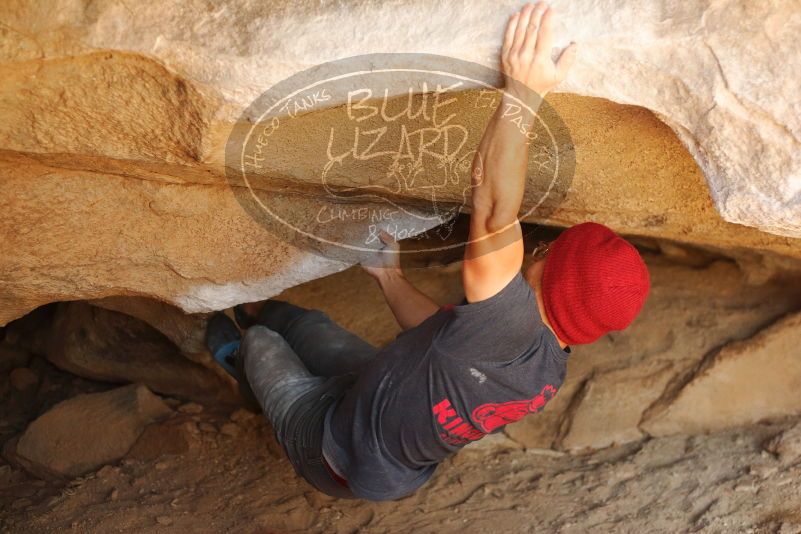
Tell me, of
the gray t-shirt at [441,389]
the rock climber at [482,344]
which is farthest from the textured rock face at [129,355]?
the gray t-shirt at [441,389]

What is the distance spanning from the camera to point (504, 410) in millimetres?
1606

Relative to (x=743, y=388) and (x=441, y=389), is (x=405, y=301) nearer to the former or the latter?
(x=441, y=389)

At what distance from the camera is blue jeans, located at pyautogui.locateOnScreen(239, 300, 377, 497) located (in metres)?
1.80

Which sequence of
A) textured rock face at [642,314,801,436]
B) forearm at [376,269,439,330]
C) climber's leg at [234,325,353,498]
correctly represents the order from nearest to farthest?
climber's leg at [234,325,353,498] → forearm at [376,269,439,330] → textured rock face at [642,314,801,436]

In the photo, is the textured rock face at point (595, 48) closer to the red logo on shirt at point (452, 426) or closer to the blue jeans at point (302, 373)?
the red logo on shirt at point (452, 426)

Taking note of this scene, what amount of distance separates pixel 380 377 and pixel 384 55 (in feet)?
2.13

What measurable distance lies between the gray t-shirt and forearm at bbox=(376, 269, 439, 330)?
0.27 m

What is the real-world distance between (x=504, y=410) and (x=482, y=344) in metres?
0.21

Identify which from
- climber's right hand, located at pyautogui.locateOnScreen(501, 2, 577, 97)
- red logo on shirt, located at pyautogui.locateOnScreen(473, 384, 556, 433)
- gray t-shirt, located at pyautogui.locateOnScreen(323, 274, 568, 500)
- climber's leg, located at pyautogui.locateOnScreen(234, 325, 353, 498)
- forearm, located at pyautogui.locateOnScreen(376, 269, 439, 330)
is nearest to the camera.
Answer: climber's right hand, located at pyautogui.locateOnScreen(501, 2, 577, 97)

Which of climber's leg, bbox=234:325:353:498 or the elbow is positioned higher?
the elbow

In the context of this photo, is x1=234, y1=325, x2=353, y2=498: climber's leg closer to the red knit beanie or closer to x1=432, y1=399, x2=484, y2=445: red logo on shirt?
x1=432, y1=399, x2=484, y2=445: red logo on shirt

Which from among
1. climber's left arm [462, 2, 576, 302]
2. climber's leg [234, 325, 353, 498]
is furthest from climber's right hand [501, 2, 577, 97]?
climber's leg [234, 325, 353, 498]

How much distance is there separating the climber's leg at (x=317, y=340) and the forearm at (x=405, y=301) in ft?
0.44

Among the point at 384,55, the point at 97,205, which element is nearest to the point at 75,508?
the point at 97,205
